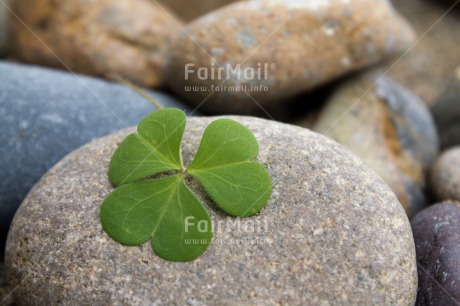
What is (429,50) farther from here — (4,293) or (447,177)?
(4,293)

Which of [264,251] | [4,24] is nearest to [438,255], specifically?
[264,251]

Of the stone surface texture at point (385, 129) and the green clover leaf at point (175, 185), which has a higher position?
the green clover leaf at point (175, 185)

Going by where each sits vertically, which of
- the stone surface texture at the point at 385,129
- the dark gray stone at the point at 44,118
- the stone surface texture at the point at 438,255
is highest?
the stone surface texture at the point at 438,255

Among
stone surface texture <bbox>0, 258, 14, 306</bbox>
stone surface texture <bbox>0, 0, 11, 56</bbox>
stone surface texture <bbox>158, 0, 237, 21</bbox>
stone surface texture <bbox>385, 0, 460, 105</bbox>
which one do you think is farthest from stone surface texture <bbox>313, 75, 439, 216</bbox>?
stone surface texture <bbox>0, 0, 11, 56</bbox>

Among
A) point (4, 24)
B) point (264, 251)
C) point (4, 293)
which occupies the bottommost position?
point (4, 24)

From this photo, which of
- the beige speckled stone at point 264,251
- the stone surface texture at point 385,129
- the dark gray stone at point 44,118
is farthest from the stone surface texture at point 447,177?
the dark gray stone at point 44,118

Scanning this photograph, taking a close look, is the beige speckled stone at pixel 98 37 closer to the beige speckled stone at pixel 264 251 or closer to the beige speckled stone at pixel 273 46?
the beige speckled stone at pixel 273 46
